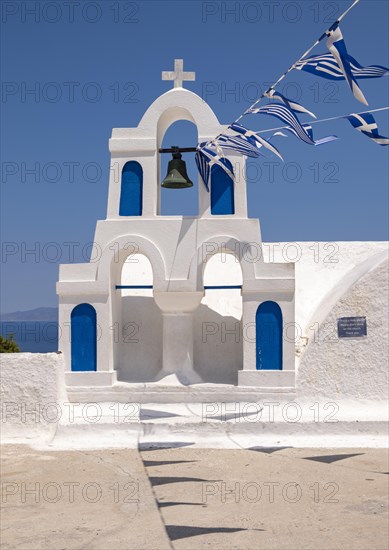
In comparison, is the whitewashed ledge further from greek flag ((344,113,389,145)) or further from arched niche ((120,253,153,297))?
greek flag ((344,113,389,145))

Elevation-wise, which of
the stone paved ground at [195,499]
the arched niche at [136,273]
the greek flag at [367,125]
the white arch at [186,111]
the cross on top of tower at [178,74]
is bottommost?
the stone paved ground at [195,499]

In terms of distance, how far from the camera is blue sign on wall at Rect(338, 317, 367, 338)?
12.0 m

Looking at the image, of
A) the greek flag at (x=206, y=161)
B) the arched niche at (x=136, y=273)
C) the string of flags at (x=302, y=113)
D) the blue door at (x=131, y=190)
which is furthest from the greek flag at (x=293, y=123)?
Answer: the arched niche at (x=136, y=273)

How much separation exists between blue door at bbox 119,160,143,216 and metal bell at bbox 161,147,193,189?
0.46m

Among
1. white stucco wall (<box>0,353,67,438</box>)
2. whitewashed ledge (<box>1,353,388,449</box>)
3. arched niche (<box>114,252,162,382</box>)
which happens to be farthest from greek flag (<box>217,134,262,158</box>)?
white stucco wall (<box>0,353,67,438</box>)

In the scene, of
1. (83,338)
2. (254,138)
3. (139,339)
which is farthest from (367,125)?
(139,339)

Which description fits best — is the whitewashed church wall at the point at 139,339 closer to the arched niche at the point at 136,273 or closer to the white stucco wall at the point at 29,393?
the white stucco wall at the point at 29,393

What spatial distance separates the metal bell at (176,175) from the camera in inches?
488

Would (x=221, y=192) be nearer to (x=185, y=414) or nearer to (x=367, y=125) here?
(x=185, y=414)

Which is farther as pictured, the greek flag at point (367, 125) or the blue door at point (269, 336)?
the blue door at point (269, 336)

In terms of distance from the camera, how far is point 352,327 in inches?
473

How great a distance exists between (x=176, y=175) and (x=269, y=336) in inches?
130

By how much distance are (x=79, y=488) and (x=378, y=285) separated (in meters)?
6.33

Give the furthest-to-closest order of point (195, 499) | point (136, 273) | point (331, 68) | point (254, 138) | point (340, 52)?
point (136, 273) < point (254, 138) < point (195, 499) < point (331, 68) < point (340, 52)
